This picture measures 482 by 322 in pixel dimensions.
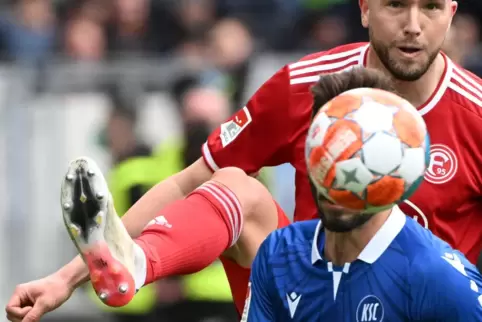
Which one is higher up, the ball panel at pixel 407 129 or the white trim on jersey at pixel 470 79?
the ball panel at pixel 407 129

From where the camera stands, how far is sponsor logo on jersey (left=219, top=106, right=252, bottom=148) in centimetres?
549

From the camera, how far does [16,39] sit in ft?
38.4

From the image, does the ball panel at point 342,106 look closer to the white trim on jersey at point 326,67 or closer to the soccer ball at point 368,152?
the soccer ball at point 368,152

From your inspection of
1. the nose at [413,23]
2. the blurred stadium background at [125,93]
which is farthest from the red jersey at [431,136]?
the blurred stadium background at [125,93]

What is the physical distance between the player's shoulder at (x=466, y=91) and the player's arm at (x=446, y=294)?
1.09m

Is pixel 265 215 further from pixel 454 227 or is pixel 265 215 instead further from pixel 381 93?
pixel 381 93

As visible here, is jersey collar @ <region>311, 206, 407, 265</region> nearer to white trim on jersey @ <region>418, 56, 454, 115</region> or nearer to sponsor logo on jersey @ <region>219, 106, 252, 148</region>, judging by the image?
white trim on jersey @ <region>418, 56, 454, 115</region>

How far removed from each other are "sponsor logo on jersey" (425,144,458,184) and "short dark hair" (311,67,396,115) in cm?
87

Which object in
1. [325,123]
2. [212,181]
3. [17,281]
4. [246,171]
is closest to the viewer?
[325,123]

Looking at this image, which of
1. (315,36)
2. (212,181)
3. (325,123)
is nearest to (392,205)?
(325,123)

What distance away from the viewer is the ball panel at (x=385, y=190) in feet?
13.0

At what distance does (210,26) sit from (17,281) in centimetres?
294

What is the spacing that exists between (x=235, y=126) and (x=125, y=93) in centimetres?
489

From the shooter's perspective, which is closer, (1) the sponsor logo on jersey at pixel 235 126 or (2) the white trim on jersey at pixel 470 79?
(2) the white trim on jersey at pixel 470 79
